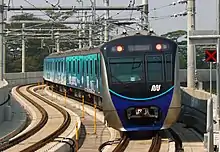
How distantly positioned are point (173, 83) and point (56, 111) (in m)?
10.8

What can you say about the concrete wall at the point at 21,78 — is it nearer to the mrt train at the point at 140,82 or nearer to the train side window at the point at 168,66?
the mrt train at the point at 140,82

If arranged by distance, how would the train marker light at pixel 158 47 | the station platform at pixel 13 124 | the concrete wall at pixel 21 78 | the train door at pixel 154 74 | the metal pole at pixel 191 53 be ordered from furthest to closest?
1. the concrete wall at pixel 21 78
2. the metal pole at pixel 191 53
3. the station platform at pixel 13 124
4. the train marker light at pixel 158 47
5. the train door at pixel 154 74

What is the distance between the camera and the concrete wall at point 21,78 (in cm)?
5007

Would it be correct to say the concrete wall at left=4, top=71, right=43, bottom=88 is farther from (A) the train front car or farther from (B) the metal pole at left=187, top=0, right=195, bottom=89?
(A) the train front car

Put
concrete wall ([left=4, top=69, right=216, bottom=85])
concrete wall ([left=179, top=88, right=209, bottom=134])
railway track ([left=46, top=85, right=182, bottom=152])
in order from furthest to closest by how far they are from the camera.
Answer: concrete wall ([left=4, top=69, right=216, bottom=85])
concrete wall ([left=179, top=88, right=209, bottom=134])
railway track ([left=46, top=85, right=182, bottom=152])

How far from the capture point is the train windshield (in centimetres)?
1419

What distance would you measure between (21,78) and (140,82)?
1584 inches

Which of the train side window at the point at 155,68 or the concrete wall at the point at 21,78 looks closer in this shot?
the train side window at the point at 155,68

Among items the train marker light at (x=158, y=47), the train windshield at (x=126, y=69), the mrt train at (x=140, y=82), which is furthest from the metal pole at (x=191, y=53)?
the train windshield at (x=126, y=69)

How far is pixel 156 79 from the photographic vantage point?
1419 cm

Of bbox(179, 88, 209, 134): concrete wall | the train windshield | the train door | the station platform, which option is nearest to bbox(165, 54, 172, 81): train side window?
the train door

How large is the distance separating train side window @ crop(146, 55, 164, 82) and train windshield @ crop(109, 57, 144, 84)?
19cm

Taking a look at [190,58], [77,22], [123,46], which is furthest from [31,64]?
[123,46]

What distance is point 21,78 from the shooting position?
53125 mm
